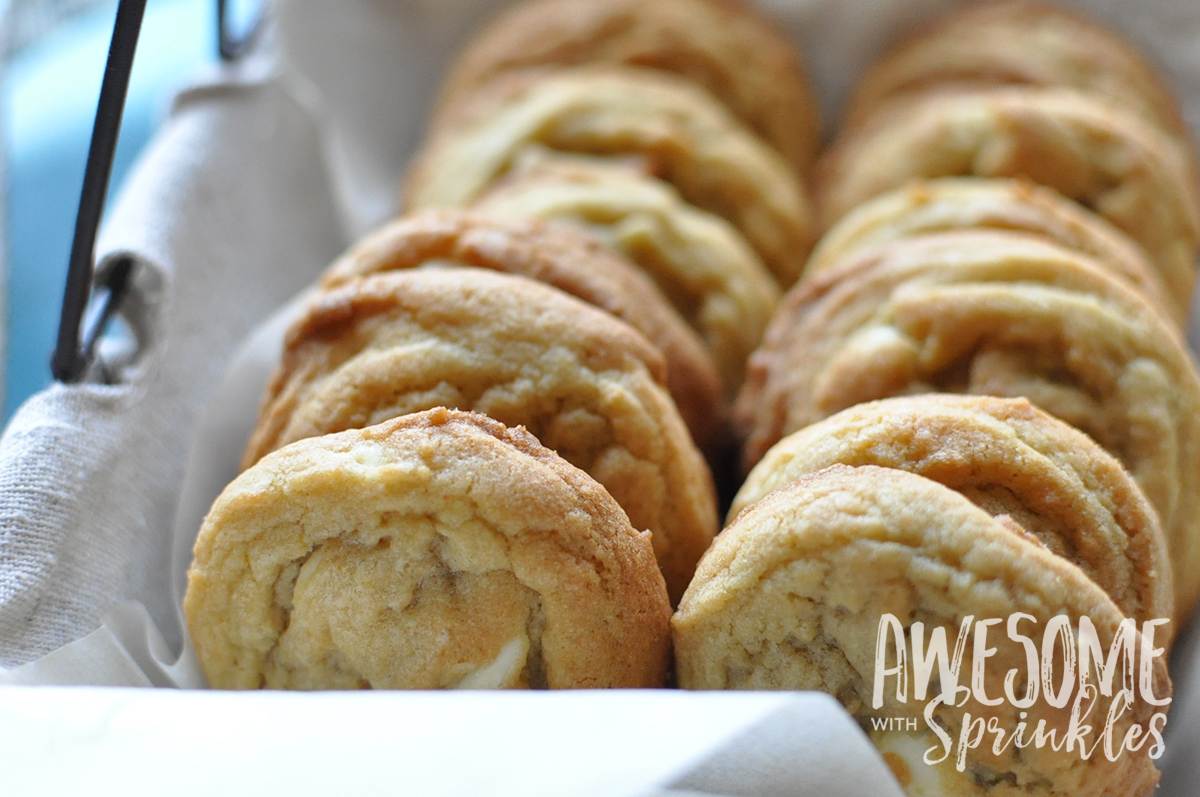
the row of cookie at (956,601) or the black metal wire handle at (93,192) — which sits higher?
the black metal wire handle at (93,192)

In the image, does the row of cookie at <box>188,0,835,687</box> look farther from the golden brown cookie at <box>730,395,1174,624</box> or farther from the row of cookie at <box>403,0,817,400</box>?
the golden brown cookie at <box>730,395,1174,624</box>

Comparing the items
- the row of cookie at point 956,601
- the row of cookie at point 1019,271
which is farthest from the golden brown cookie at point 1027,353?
the row of cookie at point 956,601

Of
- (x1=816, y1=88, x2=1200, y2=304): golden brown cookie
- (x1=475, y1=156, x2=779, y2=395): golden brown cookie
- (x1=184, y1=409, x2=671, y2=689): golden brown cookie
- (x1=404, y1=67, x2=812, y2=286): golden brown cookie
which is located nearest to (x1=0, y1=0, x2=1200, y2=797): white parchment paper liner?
(x1=184, y1=409, x2=671, y2=689): golden brown cookie

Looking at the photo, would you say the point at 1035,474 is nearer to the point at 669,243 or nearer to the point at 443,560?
the point at 443,560

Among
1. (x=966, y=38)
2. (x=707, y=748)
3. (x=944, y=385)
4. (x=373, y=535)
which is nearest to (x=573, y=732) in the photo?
(x=707, y=748)

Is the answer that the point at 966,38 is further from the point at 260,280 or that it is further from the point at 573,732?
the point at 573,732

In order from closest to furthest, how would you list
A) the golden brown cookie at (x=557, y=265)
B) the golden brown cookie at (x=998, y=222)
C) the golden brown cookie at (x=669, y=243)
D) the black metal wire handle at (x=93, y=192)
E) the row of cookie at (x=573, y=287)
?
the row of cookie at (x=573, y=287) < the black metal wire handle at (x=93, y=192) < the golden brown cookie at (x=557, y=265) < the golden brown cookie at (x=998, y=222) < the golden brown cookie at (x=669, y=243)

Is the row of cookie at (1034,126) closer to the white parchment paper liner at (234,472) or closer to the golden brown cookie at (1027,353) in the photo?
the white parchment paper liner at (234,472)
